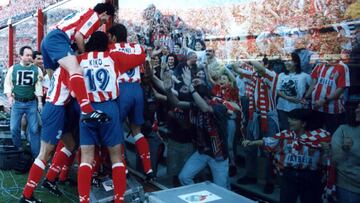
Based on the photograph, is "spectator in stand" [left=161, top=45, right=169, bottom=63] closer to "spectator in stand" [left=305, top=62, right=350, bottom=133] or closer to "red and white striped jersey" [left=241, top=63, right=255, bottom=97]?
"red and white striped jersey" [left=241, top=63, right=255, bottom=97]

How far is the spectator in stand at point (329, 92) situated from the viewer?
2756 millimetres

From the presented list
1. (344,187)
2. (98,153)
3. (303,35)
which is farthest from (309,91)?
(98,153)

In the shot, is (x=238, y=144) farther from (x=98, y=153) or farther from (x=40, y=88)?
(x=40, y=88)

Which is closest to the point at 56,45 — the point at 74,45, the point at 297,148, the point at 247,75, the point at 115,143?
the point at 74,45

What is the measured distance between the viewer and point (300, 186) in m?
3.09

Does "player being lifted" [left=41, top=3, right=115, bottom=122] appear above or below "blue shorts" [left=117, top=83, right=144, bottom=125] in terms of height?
above

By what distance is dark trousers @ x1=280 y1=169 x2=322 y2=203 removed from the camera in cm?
297

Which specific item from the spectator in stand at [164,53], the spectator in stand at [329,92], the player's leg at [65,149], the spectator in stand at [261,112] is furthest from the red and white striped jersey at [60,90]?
the spectator in stand at [329,92]

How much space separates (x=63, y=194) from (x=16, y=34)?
7349mm

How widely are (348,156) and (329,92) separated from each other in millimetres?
453

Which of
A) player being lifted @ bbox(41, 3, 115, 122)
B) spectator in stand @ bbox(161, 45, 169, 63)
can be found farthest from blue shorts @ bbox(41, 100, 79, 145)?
spectator in stand @ bbox(161, 45, 169, 63)

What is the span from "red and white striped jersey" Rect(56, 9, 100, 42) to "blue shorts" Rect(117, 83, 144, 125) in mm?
648

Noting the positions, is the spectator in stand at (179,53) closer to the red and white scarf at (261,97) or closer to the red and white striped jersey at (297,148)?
the red and white scarf at (261,97)

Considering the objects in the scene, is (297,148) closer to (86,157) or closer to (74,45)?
(86,157)
